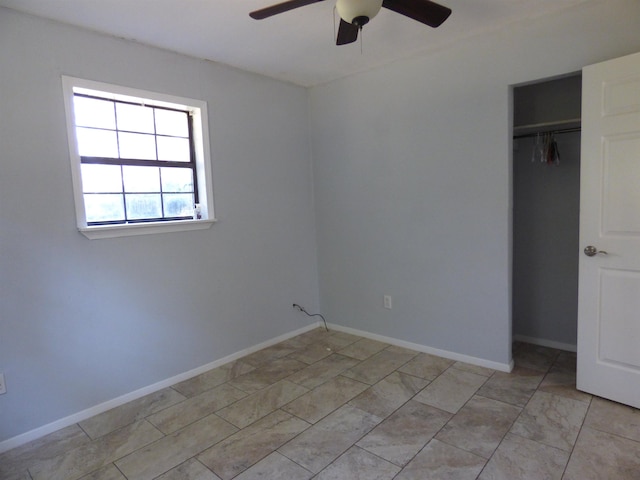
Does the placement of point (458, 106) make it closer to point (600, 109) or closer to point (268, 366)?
point (600, 109)

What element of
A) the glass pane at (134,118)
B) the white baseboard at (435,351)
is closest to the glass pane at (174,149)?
the glass pane at (134,118)

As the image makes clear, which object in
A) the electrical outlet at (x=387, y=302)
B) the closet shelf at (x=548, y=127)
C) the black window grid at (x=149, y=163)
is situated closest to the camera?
the black window grid at (x=149, y=163)

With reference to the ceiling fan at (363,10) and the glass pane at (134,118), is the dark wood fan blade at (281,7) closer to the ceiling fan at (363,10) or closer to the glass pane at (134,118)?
the ceiling fan at (363,10)

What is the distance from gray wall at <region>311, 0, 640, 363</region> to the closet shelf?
1.31 ft

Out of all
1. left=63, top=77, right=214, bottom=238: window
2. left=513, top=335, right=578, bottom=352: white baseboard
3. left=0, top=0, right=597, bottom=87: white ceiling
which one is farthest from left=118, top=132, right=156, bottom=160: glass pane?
left=513, top=335, right=578, bottom=352: white baseboard

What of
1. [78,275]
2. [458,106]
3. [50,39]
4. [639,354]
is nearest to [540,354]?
[639,354]

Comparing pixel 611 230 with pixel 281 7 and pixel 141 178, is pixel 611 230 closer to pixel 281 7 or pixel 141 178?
pixel 281 7

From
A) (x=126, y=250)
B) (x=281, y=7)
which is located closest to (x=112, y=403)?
(x=126, y=250)

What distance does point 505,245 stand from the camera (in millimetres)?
2738

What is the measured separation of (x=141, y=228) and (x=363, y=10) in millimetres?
1992

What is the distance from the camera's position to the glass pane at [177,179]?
2908 millimetres

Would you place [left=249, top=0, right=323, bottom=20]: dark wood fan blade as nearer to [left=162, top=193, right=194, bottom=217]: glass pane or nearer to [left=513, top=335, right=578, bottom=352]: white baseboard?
[left=162, top=193, right=194, bottom=217]: glass pane

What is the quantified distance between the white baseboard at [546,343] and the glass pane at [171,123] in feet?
11.1

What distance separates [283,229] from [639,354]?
276 cm
